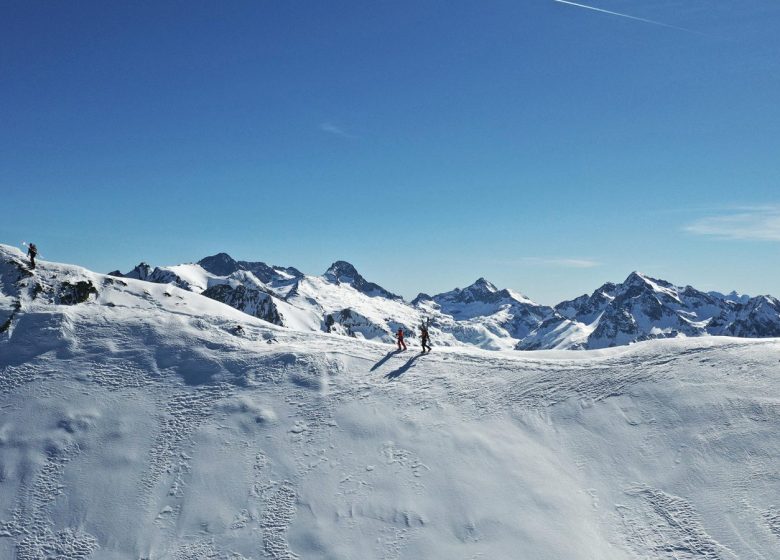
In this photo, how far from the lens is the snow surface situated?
17.6 metres

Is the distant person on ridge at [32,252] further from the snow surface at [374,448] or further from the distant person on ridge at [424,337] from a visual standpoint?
the distant person on ridge at [424,337]

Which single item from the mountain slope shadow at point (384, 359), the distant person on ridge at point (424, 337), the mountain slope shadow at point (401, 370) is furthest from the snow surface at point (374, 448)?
the distant person on ridge at point (424, 337)

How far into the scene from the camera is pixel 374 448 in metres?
21.7

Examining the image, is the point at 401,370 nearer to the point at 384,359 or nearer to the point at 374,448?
the point at 384,359

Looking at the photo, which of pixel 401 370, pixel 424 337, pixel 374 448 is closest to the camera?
pixel 374 448

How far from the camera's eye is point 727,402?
2278 cm

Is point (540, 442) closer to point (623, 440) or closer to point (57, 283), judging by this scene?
point (623, 440)

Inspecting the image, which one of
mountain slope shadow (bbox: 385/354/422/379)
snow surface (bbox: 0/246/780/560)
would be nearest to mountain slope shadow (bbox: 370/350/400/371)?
snow surface (bbox: 0/246/780/560)

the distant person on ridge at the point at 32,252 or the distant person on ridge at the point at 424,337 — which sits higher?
the distant person on ridge at the point at 32,252

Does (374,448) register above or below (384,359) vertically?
below

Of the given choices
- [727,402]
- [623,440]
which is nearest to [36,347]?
[623,440]

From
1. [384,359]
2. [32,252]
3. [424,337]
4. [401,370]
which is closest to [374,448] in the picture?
[401,370]

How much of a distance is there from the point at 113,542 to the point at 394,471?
1004 cm

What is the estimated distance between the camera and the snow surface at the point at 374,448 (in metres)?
17.6
